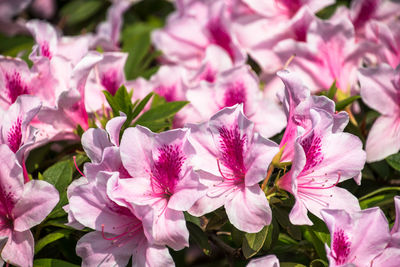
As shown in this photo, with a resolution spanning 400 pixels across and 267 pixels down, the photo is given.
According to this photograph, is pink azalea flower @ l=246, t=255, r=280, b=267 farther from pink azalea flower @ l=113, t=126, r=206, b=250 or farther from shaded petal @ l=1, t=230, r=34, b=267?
shaded petal @ l=1, t=230, r=34, b=267

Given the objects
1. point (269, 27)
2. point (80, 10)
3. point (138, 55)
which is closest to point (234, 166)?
point (269, 27)

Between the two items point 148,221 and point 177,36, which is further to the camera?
point 177,36

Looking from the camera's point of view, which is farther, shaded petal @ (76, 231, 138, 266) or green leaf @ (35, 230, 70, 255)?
green leaf @ (35, 230, 70, 255)

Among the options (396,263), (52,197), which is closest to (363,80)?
(396,263)

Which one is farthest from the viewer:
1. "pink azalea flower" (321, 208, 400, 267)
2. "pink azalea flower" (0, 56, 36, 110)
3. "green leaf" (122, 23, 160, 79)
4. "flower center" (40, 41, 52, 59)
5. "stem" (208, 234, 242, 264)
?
"green leaf" (122, 23, 160, 79)

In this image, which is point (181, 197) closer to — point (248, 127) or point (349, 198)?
point (248, 127)

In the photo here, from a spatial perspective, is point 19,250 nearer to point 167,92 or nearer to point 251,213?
point 251,213

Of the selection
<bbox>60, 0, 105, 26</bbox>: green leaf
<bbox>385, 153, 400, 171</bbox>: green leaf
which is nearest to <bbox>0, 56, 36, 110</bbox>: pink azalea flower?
<bbox>385, 153, 400, 171</bbox>: green leaf
